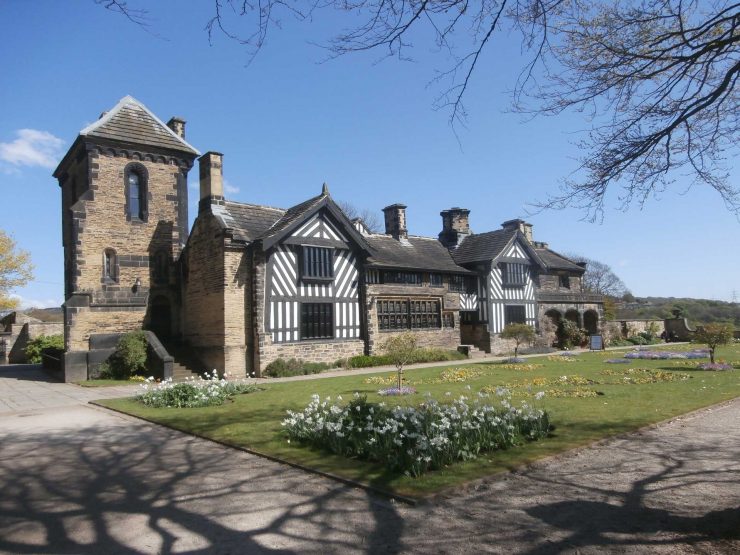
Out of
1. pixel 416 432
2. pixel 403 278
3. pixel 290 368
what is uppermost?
pixel 403 278

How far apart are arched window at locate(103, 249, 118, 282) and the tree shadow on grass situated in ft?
52.4

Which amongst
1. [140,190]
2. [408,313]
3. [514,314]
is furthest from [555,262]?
[140,190]

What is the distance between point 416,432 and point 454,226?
1119 inches

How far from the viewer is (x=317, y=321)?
75.9ft

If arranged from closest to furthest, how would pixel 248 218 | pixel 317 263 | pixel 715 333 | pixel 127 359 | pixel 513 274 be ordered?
pixel 715 333, pixel 127 359, pixel 248 218, pixel 317 263, pixel 513 274

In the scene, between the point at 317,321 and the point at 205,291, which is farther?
the point at 317,321

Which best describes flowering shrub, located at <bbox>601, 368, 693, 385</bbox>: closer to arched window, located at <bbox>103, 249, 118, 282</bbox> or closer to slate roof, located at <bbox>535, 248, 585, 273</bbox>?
arched window, located at <bbox>103, 249, 118, 282</bbox>

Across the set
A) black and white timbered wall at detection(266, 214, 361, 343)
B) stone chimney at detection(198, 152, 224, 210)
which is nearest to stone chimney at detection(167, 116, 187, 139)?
stone chimney at detection(198, 152, 224, 210)

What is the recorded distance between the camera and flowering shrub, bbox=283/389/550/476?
6.57m

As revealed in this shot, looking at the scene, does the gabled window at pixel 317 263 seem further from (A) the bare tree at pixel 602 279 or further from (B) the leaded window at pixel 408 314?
(A) the bare tree at pixel 602 279

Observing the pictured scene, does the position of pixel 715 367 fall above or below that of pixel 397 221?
below

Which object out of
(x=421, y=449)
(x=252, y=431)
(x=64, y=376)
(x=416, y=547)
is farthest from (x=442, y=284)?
(x=416, y=547)

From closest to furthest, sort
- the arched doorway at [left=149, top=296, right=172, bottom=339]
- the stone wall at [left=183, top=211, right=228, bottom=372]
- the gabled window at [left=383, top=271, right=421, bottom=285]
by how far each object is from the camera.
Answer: the stone wall at [left=183, top=211, right=228, bottom=372]
the arched doorway at [left=149, top=296, right=172, bottom=339]
the gabled window at [left=383, top=271, right=421, bottom=285]

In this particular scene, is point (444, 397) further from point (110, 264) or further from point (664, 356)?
point (110, 264)
